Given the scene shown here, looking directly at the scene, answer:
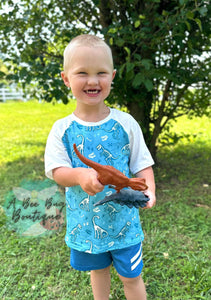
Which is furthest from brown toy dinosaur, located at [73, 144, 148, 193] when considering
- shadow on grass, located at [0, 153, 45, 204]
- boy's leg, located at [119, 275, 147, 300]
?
shadow on grass, located at [0, 153, 45, 204]

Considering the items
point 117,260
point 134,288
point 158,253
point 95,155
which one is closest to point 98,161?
point 95,155

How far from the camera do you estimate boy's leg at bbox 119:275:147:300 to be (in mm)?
1773

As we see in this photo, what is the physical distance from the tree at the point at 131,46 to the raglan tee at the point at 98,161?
1.08 m

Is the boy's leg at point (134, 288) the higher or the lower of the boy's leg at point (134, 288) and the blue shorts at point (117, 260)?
the lower

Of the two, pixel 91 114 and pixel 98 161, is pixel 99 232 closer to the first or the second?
pixel 98 161

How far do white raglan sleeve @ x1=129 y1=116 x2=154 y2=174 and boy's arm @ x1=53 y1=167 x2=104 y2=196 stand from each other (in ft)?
1.24

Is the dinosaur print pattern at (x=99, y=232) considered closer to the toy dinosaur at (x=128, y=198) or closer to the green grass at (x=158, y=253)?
the toy dinosaur at (x=128, y=198)

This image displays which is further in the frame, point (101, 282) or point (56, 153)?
point (101, 282)

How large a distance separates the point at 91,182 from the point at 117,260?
638 millimetres

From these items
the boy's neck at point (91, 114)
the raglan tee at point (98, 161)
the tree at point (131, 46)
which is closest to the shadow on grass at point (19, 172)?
the tree at point (131, 46)

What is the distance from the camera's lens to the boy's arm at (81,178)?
1262 mm

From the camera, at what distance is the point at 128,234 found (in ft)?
5.39

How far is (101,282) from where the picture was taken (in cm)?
191

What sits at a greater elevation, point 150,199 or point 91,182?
point 91,182
